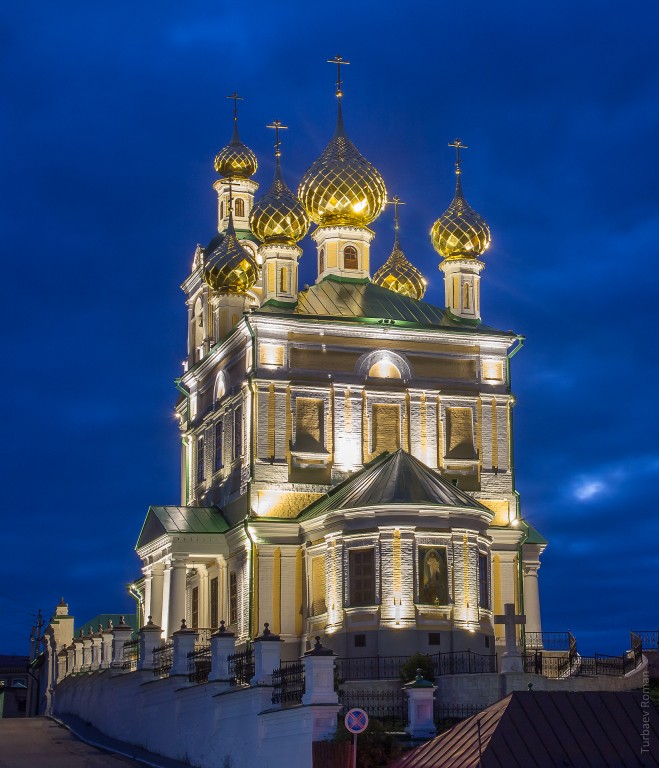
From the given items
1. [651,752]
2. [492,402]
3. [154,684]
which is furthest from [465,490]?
[651,752]

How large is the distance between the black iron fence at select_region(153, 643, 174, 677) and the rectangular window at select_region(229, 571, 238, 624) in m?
4.38

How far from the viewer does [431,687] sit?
86.3 ft

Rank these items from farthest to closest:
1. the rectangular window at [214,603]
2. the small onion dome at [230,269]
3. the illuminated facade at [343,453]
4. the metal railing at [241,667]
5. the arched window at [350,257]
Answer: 1. the arched window at [350,257]
2. the small onion dome at [230,269]
3. the rectangular window at [214,603]
4. the illuminated facade at [343,453]
5. the metal railing at [241,667]

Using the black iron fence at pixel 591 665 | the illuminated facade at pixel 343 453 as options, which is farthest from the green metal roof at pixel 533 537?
the black iron fence at pixel 591 665

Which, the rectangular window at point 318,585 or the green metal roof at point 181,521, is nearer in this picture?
the rectangular window at point 318,585

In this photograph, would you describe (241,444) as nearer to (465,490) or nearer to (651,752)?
(465,490)

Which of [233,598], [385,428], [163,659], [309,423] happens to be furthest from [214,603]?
[163,659]

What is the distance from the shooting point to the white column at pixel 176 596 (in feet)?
124

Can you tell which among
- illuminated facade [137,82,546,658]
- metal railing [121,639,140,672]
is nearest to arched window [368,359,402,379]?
illuminated facade [137,82,546,658]

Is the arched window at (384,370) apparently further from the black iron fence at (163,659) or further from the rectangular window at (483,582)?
the black iron fence at (163,659)

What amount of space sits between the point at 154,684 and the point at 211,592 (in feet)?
26.3

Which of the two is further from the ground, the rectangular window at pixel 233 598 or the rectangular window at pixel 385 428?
the rectangular window at pixel 385 428

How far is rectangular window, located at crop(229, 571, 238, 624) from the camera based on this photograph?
38.3m

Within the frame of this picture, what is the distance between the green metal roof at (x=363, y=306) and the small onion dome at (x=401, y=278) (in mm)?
7130
